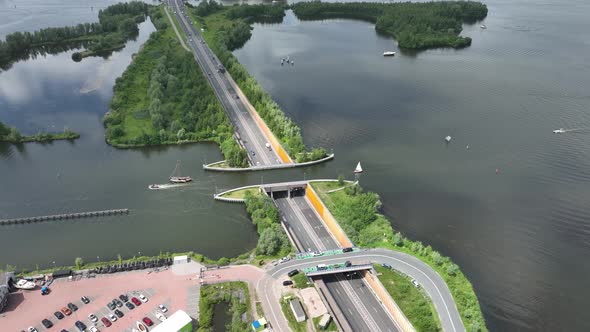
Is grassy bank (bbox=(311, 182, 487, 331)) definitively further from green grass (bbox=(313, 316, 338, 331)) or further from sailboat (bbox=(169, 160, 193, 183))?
sailboat (bbox=(169, 160, 193, 183))

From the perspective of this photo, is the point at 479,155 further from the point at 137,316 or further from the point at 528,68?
the point at 137,316

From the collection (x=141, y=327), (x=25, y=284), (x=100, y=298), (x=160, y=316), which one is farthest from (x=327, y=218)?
(x=25, y=284)

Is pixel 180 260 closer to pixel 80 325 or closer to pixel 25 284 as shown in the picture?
pixel 80 325

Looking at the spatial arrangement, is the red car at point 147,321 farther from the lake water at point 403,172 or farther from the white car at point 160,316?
the lake water at point 403,172

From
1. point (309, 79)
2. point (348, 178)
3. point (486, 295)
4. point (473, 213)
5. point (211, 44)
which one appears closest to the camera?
point (486, 295)

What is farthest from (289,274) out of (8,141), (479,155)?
(8,141)

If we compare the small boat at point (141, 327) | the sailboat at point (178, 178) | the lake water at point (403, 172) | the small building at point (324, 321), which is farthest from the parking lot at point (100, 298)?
the sailboat at point (178, 178)

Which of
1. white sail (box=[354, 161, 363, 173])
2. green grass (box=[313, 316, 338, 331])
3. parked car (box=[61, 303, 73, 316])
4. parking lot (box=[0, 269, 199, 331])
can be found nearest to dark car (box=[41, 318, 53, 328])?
parking lot (box=[0, 269, 199, 331])
